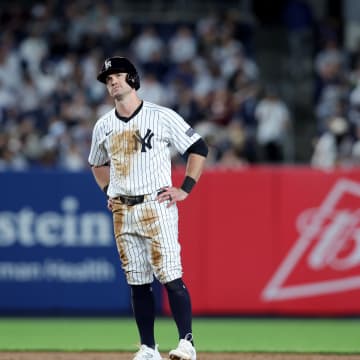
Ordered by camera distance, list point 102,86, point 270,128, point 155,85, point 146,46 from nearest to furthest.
Result: point 270,128 < point 155,85 < point 102,86 < point 146,46

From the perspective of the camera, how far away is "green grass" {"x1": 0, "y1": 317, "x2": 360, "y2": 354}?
10.7m

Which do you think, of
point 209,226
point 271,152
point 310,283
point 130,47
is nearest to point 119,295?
point 209,226

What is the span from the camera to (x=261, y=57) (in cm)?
2066

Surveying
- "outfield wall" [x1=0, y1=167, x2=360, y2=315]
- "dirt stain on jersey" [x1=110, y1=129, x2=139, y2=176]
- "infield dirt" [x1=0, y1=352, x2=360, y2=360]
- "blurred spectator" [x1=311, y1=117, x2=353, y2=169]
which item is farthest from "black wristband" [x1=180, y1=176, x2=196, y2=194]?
"blurred spectator" [x1=311, y1=117, x2=353, y2=169]

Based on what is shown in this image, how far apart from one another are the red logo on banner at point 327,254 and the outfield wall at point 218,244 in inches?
0.5

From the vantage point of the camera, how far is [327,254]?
13445mm

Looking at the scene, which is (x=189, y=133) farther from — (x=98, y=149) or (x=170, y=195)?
(x=98, y=149)

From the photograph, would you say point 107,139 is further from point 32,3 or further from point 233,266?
point 32,3

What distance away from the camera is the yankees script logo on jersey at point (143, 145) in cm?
852

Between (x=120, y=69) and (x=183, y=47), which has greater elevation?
(x=183, y=47)

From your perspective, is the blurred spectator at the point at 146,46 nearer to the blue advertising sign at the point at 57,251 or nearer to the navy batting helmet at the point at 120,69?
the blue advertising sign at the point at 57,251

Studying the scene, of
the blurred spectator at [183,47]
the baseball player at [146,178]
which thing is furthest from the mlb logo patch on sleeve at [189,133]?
the blurred spectator at [183,47]

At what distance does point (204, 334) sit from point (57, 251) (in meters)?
2.58

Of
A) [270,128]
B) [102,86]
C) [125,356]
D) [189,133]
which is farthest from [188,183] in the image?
[102,86]
